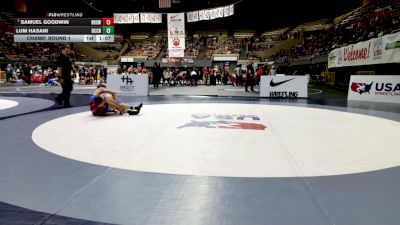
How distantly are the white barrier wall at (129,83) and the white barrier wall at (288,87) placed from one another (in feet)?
17.0

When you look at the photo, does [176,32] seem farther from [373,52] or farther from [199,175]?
[199,175]

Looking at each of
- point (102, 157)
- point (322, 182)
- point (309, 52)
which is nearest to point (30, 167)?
point (102, 157)

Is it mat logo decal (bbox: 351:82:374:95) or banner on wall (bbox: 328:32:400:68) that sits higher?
banner on wall (bbox: 328:32:400:68)

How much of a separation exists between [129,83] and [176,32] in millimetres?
3860

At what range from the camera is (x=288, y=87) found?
44.8 ft

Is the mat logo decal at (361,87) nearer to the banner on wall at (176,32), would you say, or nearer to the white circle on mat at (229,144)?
the white circle on mat at (229,144)

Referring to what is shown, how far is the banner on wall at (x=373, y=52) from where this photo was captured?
41.1 feet

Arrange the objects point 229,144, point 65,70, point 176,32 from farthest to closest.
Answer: point 176,32, point 65,70, point 229,144

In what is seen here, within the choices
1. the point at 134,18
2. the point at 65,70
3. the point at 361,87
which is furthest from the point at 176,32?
the point at 361,87

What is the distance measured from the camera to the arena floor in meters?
2.32
